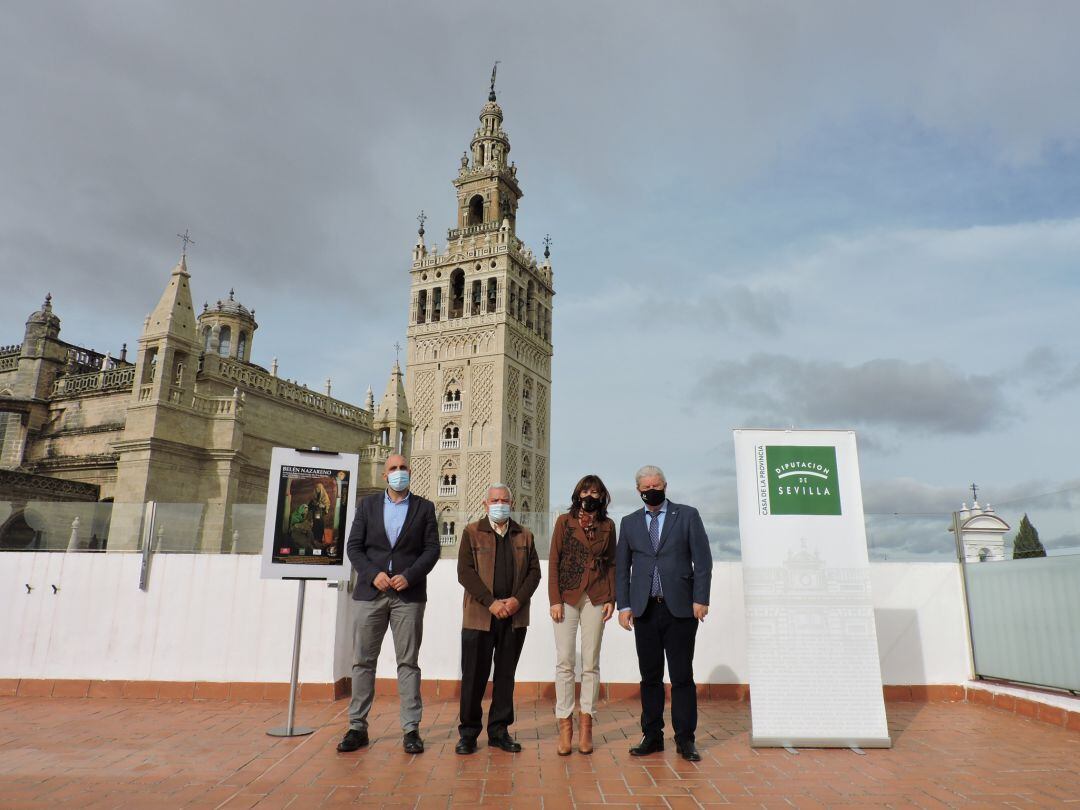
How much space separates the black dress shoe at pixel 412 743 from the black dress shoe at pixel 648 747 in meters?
1.54

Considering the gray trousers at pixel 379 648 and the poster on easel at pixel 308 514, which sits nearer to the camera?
the gray trousers at pixel 379 648

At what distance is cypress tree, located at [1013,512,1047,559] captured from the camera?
6559 mm

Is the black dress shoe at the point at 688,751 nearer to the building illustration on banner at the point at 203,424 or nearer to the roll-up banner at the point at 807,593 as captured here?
the roll-up banner at the point at 807,593

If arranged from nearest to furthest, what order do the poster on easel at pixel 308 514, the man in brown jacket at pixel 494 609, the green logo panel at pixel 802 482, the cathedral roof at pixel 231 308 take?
the man in brown jacket at pixel 494 609 → the green logo panel at pixel 802 482 → the poster on easel at pixel 308 514 → the cathedral roof at pixel 231 308

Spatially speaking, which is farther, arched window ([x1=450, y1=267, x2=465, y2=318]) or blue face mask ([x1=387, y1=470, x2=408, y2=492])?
arched window ([x1=450, y1=267, x2=465, y2=318])

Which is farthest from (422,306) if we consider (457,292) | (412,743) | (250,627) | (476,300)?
(412,743)

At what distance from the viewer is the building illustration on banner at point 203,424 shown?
18.8m

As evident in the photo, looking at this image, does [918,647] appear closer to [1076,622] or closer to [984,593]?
[984,593]

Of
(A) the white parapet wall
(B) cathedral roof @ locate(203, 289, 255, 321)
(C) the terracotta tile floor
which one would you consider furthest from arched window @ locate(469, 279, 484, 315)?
(C) the terracotta tile floor

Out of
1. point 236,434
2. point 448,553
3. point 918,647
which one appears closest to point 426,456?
point 236,434

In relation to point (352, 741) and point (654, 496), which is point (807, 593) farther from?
point (352, 741)

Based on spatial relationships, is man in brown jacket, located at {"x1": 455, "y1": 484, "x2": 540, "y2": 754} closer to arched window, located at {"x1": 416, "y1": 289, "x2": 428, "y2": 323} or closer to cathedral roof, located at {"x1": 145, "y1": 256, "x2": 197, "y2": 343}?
cathedral roof, located at {"x1": 145, "y1": 256, "x2": 197, "y2": 343}

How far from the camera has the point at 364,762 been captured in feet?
15.5

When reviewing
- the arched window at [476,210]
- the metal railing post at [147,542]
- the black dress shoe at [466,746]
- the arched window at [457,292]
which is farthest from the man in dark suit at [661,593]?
the arched window at [476,210]
